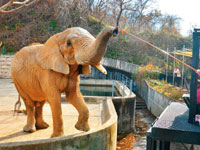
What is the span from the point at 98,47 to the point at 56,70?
138 centimetres

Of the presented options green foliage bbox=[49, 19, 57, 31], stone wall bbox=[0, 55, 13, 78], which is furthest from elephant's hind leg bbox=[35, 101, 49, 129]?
green foliage bbox=[49, 19, 57, 31]

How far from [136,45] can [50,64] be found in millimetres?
29825

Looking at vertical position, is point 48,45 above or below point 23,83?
above

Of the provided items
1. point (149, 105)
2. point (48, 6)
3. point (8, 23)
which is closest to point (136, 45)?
point (48, 6)

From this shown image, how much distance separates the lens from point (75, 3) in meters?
29.3

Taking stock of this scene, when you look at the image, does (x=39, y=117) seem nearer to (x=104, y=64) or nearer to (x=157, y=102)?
(x=157, y=102)

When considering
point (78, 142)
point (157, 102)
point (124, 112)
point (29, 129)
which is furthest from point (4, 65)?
point (78, 142)

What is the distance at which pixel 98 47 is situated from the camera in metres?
4.05

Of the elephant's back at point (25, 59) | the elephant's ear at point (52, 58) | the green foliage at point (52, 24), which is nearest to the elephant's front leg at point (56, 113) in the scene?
the elephant's ear at point (52, 58)

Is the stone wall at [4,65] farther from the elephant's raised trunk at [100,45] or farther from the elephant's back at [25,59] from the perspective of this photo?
the elephant's raised trunk at [100,45]

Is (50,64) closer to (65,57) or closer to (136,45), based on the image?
(65,57)

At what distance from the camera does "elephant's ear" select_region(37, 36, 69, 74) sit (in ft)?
16.6

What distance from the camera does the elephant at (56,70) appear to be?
4.76 meters

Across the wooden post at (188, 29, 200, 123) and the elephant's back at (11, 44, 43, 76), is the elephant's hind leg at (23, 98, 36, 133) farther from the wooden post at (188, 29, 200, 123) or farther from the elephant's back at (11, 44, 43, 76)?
the wooden post at (188, 29, 200, 123)
